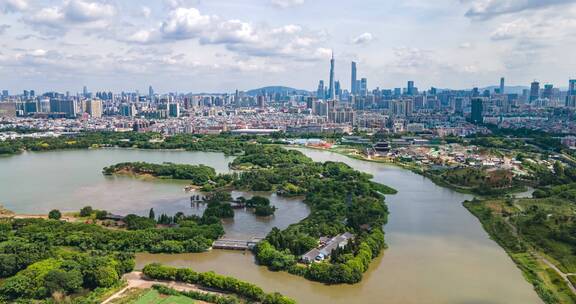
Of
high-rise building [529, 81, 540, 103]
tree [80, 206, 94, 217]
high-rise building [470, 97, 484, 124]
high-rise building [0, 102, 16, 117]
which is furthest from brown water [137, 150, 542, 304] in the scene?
high-rise building [529, 81, 540, 103]

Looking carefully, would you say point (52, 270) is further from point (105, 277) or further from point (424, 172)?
point (424, 172)

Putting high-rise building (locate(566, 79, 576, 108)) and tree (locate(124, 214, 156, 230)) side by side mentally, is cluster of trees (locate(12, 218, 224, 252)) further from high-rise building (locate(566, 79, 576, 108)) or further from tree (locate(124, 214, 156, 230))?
high-rise building (locate(566, 79, 576, 108))

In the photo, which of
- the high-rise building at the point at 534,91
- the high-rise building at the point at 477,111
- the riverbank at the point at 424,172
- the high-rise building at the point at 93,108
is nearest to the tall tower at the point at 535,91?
the high-rise building at the point at 534,91

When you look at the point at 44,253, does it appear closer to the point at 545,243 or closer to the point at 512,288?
the point at 512,288

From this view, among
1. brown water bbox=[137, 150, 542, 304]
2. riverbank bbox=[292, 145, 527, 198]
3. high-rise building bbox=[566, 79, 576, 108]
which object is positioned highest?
high-rise building bbox=[566, 79, 576, 108]

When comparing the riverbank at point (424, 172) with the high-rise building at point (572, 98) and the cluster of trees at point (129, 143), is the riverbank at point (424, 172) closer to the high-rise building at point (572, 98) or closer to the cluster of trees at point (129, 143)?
the cluster of trees at point (129, 143)
